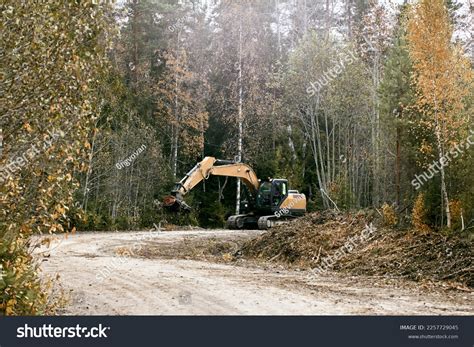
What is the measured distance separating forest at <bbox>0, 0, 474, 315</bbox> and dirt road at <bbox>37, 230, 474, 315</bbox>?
1240mm

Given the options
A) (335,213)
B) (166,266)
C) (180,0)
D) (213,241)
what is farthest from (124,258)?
(180,0)

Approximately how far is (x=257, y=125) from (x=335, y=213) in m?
17.1

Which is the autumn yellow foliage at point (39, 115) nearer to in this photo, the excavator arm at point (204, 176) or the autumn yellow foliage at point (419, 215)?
the excavator arm at point (204, 176)

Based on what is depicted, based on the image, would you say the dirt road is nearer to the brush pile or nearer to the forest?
the brush pile

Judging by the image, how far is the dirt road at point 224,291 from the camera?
825 centimetres

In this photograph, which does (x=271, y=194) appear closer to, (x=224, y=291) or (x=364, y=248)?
(x=364, y=248)

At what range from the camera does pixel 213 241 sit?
22.0m

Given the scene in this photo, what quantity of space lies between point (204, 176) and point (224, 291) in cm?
1354

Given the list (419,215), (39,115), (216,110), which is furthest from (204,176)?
(39,115)

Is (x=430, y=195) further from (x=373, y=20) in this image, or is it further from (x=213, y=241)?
(x=373, y=20)

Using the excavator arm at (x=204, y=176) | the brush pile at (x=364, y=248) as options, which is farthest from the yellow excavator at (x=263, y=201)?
the brush pile at (x=364, y=248)

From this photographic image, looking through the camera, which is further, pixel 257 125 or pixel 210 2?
pixel 210 2

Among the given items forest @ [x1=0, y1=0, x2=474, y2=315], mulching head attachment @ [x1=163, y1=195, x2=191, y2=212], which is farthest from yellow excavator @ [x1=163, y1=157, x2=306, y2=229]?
mulching head attachment @ [x1=163, y1=195, x2=191, y2=212]

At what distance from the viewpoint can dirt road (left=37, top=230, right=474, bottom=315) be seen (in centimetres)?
825
